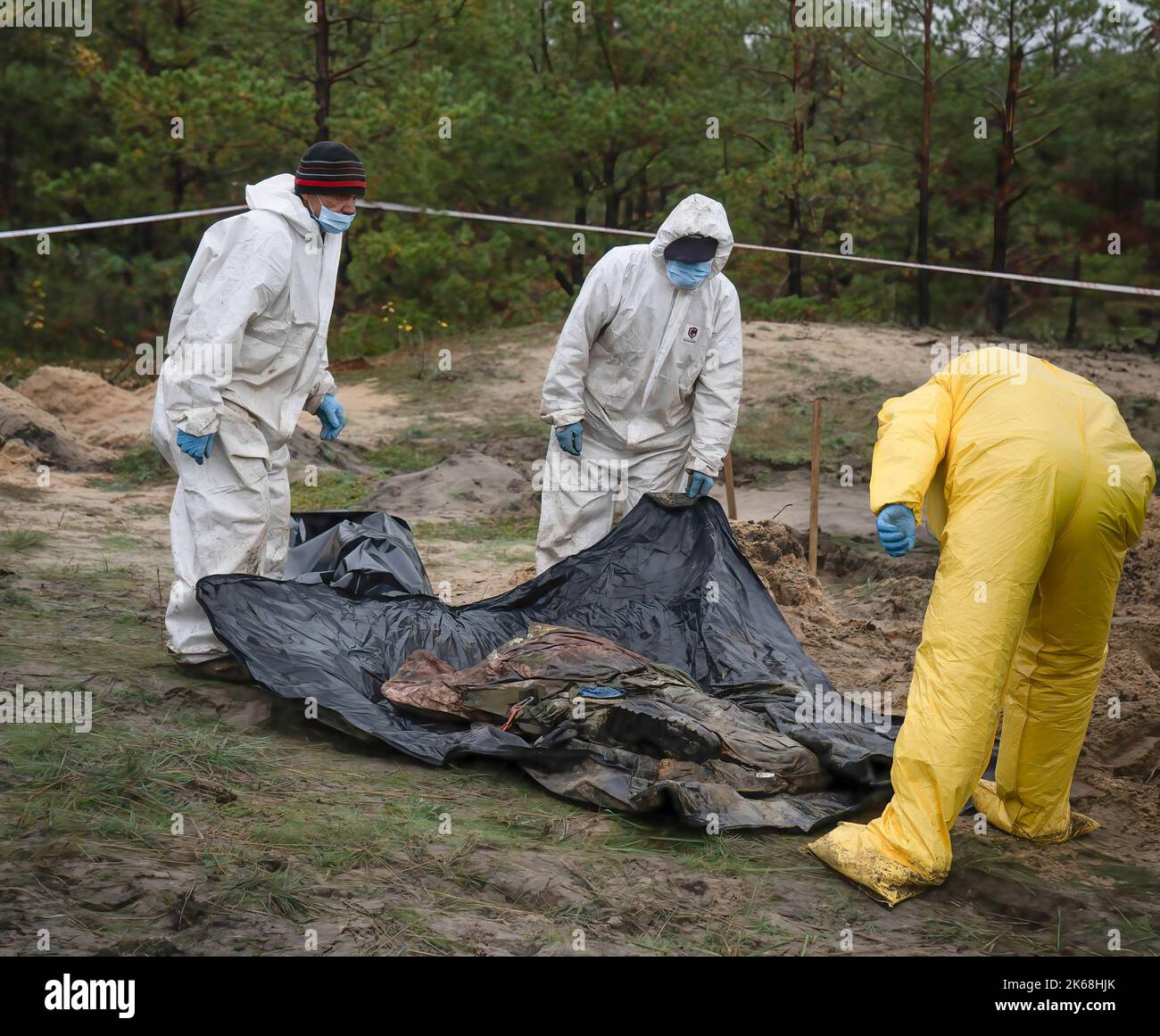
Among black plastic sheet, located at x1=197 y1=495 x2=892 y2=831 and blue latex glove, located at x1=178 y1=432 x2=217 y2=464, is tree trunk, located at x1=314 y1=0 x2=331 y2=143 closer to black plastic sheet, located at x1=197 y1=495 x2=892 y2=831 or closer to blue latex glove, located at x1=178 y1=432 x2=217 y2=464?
black plastic sheet, located at x1=197 y1=495 x2=892 y2=831

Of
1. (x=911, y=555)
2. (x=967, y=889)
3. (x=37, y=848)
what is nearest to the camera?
(x=37, y=848)

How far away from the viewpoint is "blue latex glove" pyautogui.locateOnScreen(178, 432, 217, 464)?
3850 mm

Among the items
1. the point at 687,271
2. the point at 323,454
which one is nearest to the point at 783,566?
the point at 687,271

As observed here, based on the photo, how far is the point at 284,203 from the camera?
4.03 m

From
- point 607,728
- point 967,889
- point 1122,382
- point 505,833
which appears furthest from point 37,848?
point 1122,382

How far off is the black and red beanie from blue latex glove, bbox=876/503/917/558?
209 centimetres

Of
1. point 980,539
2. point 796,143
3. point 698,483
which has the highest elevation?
point 796,143

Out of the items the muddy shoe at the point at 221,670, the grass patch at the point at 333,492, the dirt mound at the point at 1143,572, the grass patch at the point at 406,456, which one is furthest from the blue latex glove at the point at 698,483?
the grass patch at the point at 406,456

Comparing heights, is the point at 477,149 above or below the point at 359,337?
above

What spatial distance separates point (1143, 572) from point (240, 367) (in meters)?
4.11

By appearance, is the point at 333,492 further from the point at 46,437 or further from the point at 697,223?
the point at 697,223

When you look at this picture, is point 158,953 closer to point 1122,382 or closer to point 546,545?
point 546,545

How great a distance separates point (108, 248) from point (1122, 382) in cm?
1120

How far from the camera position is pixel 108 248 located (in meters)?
15.2
